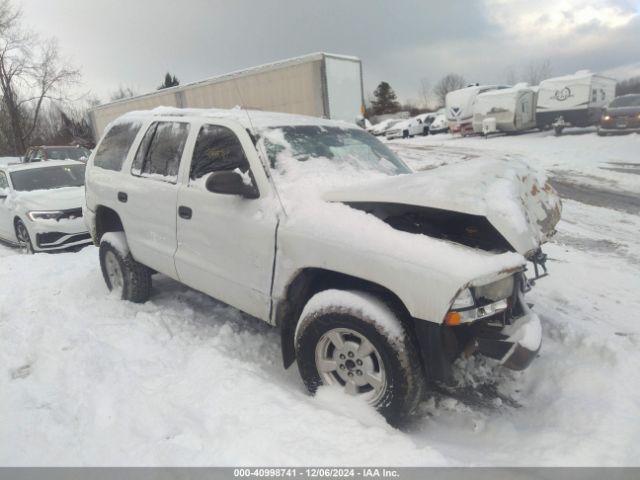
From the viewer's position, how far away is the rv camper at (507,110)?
2020 cm

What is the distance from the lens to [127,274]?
4426 mm

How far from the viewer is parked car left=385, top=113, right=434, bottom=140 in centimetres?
2972

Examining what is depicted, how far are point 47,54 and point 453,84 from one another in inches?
2235

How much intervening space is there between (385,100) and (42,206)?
181 feet

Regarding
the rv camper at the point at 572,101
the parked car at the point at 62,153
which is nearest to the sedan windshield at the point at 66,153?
the parked car at the point at 62,153

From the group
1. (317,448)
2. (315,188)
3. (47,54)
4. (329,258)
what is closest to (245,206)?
(315,188)

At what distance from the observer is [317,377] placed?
9.21ft

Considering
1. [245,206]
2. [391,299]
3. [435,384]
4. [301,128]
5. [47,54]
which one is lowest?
[435,384]

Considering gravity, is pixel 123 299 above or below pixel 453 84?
below

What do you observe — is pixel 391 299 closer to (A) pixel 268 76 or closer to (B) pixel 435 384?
(B) pixel 435 384

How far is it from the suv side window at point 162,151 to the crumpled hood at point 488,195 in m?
1.60

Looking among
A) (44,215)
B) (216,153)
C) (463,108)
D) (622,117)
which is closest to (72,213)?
(44,215)

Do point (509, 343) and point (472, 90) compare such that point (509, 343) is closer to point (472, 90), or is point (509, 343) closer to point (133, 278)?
point (133, 278)

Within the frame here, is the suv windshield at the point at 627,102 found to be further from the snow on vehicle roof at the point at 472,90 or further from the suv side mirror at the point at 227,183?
the suv side mirror at the point at 227,183
